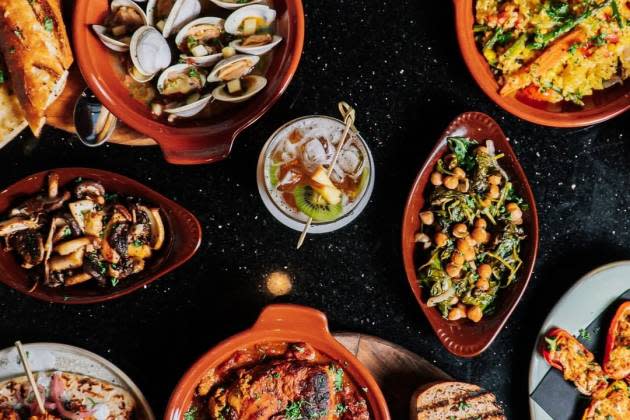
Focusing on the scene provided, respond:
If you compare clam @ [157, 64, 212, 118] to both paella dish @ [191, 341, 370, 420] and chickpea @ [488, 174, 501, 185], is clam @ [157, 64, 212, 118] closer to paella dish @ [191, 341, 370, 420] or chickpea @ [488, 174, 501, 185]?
paella dish @ [191, 341, 370, 420]

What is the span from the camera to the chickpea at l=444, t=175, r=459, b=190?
11.4 ft

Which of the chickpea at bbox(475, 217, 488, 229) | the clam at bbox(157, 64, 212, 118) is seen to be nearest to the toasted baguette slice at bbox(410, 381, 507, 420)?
the chickpea at bbox(475, 217, 488, 229)

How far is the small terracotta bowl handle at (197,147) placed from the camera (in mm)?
3193

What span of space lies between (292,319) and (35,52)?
6.54 feet

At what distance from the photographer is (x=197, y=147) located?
326cm

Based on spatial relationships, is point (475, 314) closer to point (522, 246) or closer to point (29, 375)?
point (522, 246)

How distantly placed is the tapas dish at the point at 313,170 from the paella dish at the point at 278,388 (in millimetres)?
759

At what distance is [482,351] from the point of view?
3.58 metres

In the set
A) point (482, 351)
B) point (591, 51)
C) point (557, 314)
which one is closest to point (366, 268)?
point (482, 351)

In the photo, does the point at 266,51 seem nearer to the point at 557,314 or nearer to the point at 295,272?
the point at 295,272

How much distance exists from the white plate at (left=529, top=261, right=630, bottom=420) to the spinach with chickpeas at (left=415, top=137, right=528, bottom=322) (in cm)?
40

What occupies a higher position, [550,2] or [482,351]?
[550,2]

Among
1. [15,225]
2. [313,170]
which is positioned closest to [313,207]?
[313,170]

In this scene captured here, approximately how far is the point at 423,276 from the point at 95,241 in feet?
6.28
